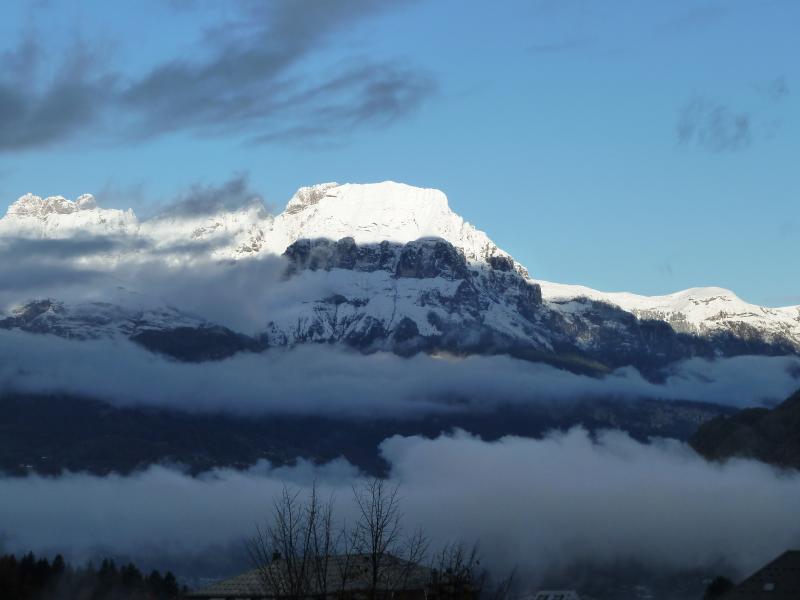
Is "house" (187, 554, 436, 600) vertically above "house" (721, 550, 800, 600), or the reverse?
"house" (187, 554, 436, 600)

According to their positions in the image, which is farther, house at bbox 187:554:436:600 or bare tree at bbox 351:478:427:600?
bare tree at bbox 351:478:427:600

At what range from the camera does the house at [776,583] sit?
460 ft

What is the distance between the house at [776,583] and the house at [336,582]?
37053mm

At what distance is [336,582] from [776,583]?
47670 millimetres

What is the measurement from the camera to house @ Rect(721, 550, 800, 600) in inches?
5517

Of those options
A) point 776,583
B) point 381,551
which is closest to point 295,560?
point 381,551

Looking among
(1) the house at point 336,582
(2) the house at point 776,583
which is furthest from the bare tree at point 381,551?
(2) the house at point 776,583

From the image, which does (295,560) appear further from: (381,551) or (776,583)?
(776,583)

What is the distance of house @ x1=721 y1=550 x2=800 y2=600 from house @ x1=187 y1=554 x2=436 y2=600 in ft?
122

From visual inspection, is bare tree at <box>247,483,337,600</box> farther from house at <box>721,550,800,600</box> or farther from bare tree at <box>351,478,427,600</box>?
house at <box>721,550,800,600</box>

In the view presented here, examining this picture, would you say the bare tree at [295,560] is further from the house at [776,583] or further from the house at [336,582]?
the house at [776,583]

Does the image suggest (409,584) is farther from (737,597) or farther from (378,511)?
(737,597)

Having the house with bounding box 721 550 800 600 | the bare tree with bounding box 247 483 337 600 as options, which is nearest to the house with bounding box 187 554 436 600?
the bare tree with bounding box 247 483 337 600

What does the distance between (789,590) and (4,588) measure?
312 ft
